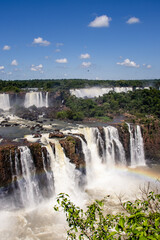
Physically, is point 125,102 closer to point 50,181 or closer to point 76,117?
point 76,117

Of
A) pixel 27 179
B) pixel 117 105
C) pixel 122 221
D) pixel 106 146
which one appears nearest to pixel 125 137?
pixel 106 146

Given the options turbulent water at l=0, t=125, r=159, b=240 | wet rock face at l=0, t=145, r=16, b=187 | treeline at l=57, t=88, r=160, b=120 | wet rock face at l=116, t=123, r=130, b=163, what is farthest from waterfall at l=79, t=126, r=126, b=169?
treeline at l=57, t=88, r=160, b=120

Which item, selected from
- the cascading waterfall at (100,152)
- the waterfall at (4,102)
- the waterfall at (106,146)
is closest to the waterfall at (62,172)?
the cascading waterfall at (100,152)

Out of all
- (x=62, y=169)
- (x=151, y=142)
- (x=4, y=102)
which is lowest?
(x=62, y=169)

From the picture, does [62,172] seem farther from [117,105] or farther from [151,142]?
[117,105]

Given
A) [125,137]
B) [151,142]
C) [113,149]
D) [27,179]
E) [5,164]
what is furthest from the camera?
[151,142]

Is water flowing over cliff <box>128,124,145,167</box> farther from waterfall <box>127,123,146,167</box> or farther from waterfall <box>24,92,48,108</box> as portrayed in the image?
waterfall <box>24,92,48,108</box>
